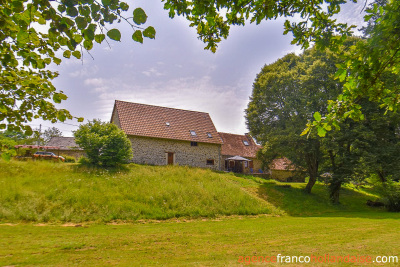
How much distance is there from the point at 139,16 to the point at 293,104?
767 inches

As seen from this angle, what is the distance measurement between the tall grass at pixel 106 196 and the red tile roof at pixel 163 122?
25.2 feet

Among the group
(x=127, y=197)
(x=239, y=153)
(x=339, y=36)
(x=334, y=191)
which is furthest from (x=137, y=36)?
(x=239, y=153)

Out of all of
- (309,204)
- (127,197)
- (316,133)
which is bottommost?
(309,204)

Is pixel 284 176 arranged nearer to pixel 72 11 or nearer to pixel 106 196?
pixel 106 196

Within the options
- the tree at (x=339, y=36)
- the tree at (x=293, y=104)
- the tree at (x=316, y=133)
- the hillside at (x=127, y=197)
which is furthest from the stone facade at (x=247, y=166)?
the tree at (x=339, y=36)

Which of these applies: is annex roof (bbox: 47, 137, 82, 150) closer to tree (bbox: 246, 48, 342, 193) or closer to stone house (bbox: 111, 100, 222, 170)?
stone house (bbox: 111, 100, 222, 170)

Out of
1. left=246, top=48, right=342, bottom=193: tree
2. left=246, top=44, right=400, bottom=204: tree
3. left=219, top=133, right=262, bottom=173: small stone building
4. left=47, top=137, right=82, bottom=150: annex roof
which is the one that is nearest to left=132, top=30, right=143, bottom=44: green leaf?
left=246, top=44, right=400, bottom=204: tree

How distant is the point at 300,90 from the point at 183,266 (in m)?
18.4

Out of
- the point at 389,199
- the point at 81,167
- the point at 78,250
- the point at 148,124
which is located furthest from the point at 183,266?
the point at 148,124

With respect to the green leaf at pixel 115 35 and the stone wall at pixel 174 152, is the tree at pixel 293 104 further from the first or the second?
the green leaf at pixel 115 35

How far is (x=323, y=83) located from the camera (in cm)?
1855

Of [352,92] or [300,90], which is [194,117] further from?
[352,92]

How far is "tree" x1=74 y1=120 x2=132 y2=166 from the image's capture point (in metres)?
18.6

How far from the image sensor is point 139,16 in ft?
5.99
